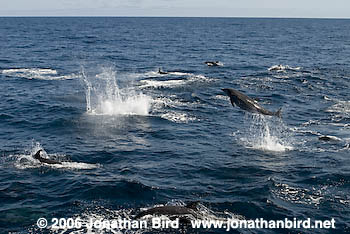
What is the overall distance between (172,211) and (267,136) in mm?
13816

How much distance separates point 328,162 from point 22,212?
17.2 metres

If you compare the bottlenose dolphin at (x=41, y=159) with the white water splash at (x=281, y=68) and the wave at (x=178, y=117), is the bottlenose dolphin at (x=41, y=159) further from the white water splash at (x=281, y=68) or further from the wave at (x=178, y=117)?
the white water splash at (x=281, y=68)

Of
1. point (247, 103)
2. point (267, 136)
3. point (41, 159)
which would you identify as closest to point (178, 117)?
point (267, 136)

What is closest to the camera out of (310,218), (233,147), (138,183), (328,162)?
(310,218)

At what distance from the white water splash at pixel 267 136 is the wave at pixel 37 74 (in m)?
28.3

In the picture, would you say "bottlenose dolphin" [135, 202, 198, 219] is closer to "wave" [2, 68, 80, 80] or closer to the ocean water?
the ocean water

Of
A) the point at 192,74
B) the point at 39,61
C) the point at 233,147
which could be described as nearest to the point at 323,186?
the point at 233,147

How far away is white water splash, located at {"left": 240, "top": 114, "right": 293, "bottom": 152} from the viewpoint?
25.7 metres

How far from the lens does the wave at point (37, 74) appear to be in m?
50.2

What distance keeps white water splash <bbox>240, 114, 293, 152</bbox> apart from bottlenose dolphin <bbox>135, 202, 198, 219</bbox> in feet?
34.6

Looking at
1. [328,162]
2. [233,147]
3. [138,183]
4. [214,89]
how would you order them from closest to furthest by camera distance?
[138,183], [328,162], [233,147], [214,89]

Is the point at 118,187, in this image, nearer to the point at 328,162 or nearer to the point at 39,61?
the point at 328,162

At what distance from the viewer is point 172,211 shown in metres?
15.8

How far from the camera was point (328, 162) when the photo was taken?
2295 cm
